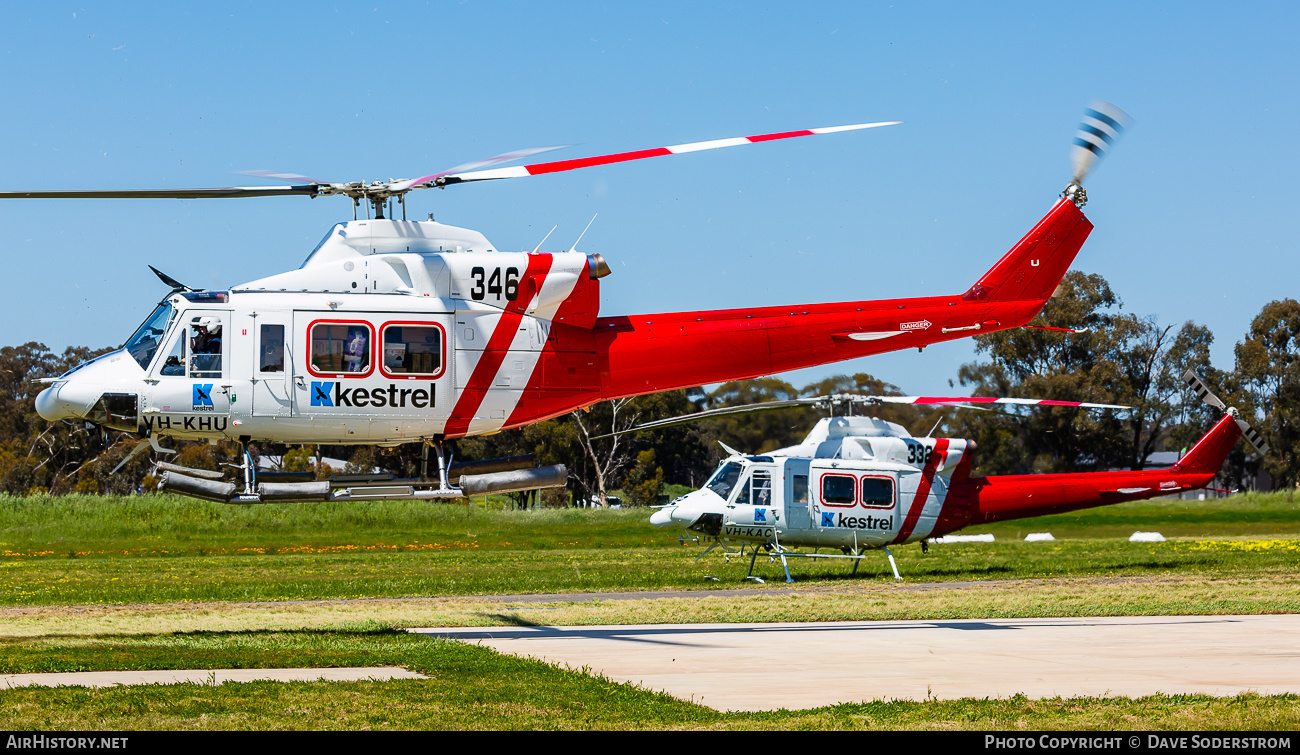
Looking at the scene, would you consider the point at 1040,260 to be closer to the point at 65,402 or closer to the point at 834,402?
the point at 834,402

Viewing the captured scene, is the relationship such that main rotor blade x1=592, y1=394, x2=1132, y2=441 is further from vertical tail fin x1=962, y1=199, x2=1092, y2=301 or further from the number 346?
the number 346

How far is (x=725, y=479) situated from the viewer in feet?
79.7

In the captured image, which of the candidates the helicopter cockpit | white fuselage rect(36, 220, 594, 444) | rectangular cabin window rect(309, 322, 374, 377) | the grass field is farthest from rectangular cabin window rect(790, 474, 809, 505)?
the helicopter cockpit

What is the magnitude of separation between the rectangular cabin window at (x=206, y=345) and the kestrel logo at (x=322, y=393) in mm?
1154

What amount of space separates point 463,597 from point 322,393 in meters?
7.52

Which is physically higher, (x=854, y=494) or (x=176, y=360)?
(x=176, y=360)

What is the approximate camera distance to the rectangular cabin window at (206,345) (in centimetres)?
1544

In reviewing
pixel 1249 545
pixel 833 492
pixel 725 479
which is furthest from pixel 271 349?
pixel 1249 545

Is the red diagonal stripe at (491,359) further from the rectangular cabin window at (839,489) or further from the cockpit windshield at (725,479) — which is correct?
the rectangular cabin window at (839,489)

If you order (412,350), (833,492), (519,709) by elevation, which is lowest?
(519,709)

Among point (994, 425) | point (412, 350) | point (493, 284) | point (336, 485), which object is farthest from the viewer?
point (994, 425)

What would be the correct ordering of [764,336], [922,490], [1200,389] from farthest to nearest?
[1200,389], [922,490], [764,336]

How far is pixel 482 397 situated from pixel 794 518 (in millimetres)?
9658

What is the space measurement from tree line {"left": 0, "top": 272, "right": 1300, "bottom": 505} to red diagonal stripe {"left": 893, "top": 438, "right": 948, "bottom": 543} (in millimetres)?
25094
